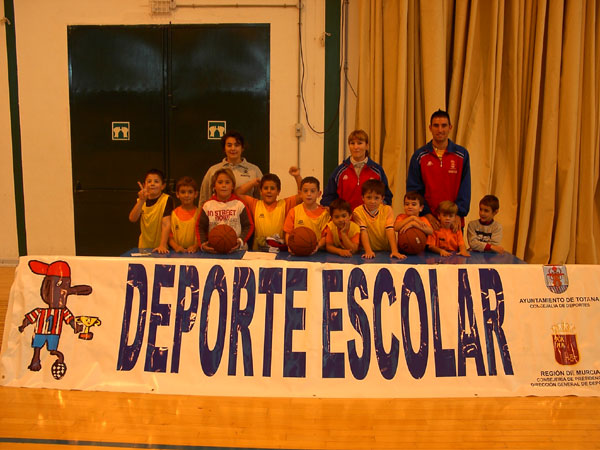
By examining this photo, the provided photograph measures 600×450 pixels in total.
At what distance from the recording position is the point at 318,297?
3.29 metres

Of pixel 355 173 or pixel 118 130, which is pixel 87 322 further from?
pixel 118 130

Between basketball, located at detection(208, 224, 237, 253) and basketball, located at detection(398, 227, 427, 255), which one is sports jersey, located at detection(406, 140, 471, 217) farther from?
basketball, located at detection(208, 224, 237, 253)

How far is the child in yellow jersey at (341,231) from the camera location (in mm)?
4031

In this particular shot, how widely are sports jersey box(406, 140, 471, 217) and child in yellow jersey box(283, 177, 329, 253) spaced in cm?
100

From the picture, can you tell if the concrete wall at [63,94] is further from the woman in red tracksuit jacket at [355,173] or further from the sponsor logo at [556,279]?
the sponsor logo at [556,279]

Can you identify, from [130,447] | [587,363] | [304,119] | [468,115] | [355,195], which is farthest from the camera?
[304,119]

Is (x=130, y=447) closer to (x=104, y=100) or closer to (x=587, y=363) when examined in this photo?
(x=587, y=363)

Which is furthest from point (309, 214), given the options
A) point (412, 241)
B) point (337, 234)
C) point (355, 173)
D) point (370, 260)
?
point (412, 241)

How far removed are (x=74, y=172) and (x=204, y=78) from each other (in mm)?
2025

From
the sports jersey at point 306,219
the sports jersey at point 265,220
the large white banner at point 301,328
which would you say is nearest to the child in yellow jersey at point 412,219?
the sports jersey at point 306,219

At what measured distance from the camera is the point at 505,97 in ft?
19.9

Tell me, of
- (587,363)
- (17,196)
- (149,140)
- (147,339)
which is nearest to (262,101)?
(149,140)

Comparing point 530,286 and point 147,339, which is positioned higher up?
point 530,286

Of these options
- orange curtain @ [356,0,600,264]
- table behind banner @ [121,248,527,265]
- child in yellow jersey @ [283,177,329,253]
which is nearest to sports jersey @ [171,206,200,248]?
table behind banner @ [121,248,527,265]
